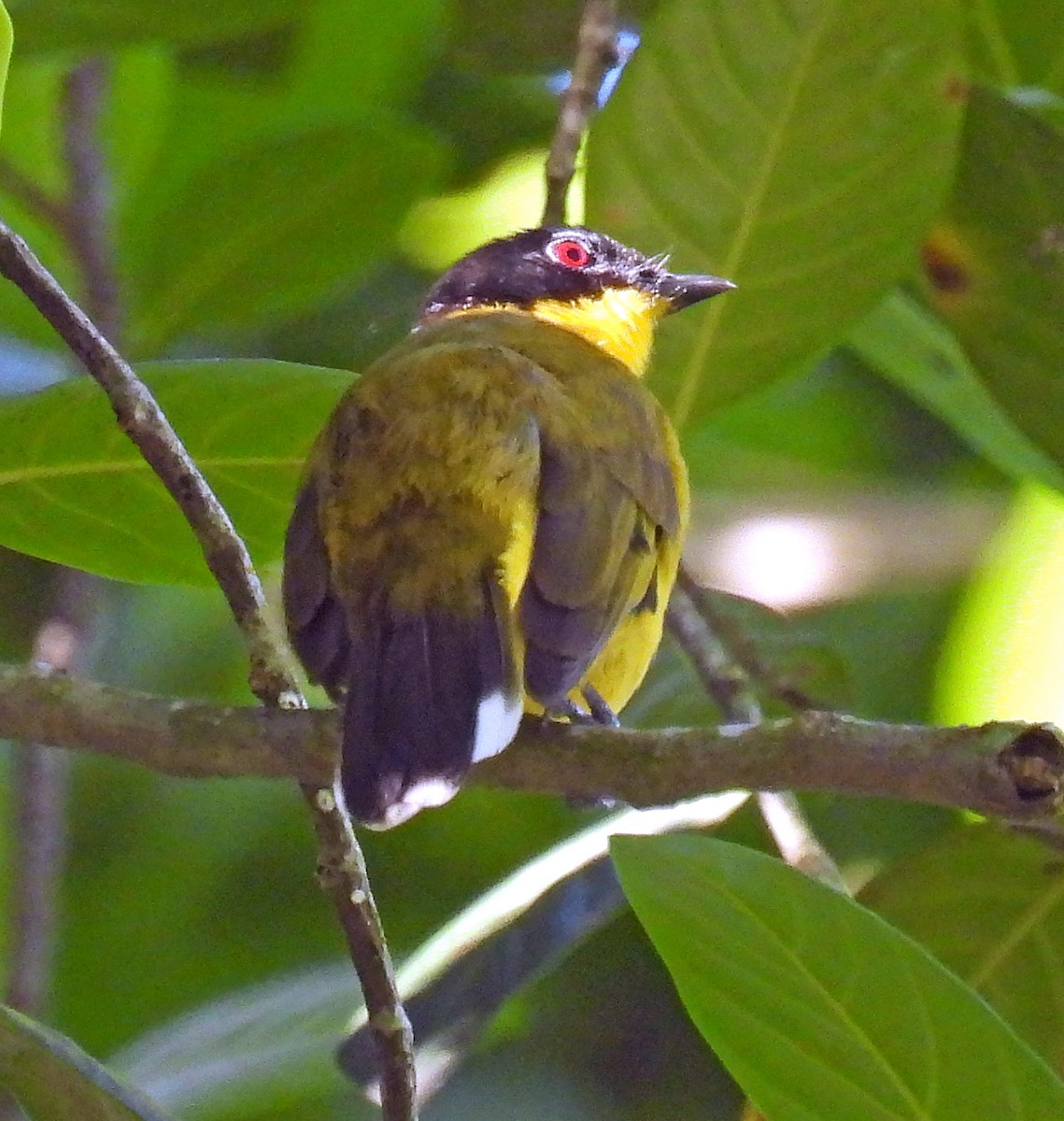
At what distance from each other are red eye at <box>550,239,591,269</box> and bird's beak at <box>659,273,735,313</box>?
252 mm

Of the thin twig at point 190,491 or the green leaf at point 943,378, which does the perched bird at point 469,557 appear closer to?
the thin twig at point 190,491

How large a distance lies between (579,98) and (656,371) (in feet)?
1.67

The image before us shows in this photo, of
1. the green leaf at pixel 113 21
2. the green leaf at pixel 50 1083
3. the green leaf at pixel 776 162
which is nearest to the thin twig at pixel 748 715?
the green leaf at pixel 776 162

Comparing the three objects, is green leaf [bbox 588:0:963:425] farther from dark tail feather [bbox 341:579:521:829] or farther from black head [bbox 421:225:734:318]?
dark tail feather [bbox 341:579:521:829]

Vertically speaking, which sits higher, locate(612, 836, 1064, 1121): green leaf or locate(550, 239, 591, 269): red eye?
locate(550, 239, 591, 269): red eye

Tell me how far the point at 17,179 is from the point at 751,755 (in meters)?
2.41

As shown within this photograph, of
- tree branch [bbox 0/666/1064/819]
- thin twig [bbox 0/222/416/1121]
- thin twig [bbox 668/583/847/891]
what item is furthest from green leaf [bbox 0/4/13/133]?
thin twig [bbox 668/583/847/891]

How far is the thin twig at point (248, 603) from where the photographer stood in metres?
1.91

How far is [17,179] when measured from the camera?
11.6 ft

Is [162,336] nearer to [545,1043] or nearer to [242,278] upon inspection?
[242,278]

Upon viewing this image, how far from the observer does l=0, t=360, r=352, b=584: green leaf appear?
7.59 ft

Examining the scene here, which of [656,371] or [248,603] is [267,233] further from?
[248,603]

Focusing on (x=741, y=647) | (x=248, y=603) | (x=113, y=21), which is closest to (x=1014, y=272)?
(x=741, y=647)

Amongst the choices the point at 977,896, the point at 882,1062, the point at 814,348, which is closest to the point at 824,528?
the point at 814,348
